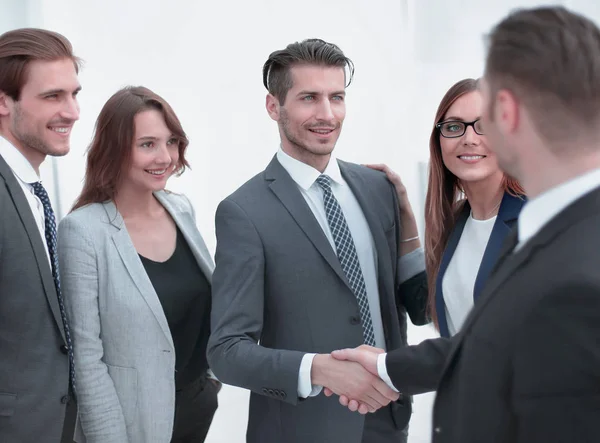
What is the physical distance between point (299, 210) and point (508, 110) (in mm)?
1033

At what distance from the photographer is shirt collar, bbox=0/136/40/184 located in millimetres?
1998

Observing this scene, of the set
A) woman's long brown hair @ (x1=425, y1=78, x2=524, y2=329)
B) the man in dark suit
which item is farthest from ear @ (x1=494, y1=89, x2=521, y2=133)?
woman's long brown hair @ (x1=425, y1=78, x2=524, y2=329)

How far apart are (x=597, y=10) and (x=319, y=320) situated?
113 inches

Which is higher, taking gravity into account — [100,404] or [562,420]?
[562,420]

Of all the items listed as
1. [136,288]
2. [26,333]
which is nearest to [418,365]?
[136,288]

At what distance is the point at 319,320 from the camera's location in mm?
1892

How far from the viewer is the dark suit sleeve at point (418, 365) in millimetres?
1717

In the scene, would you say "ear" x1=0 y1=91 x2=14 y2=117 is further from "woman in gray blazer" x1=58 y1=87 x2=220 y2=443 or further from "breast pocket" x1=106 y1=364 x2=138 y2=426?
"breast pocket" x1=106 y1=364 x2=138 y2=426

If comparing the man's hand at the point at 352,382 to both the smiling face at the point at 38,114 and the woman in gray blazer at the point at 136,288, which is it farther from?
the smiling face at the point at 38,114

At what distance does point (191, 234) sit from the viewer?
2.38 m

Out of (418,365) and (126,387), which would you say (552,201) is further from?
(126,387)

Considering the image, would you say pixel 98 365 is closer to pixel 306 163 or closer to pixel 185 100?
pixel 306 163

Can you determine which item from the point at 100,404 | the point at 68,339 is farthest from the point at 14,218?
the point at 100,404

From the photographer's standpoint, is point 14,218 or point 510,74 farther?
point 14,218
